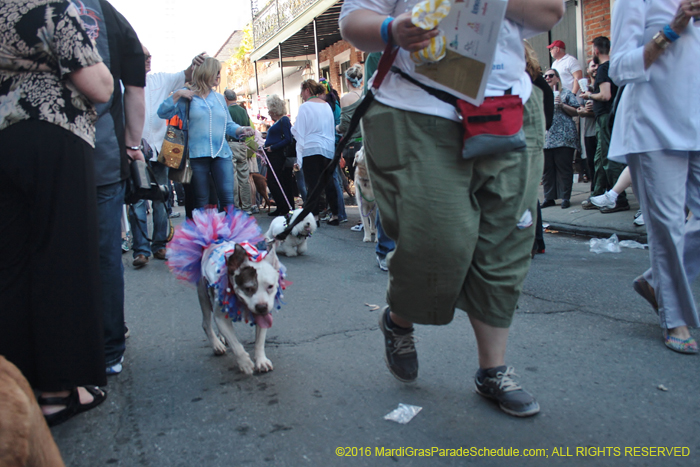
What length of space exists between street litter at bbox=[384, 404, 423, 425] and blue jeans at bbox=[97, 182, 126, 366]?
5.01 feet

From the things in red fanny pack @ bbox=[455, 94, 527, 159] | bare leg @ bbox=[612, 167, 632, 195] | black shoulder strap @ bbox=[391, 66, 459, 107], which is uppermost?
black shoulder strap @ bbox=[391, 66, 459, 107]

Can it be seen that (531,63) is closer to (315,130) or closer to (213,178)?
(213,178)

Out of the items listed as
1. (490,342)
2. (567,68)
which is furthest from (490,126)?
(567,68)

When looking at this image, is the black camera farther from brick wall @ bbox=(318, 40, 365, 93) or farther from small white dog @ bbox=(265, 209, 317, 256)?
brick wall @ bbox=(318, 40, 365, 93)

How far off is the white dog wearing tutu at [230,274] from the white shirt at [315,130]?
5.47 metres

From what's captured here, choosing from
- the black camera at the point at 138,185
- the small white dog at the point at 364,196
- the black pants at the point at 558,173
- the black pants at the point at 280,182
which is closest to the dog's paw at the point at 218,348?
the black camera at the point at 138,185

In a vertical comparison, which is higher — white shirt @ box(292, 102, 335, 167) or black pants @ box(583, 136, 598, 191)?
white shirt @ box(292, 102, 335, 167)

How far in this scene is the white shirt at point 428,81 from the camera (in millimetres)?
2186

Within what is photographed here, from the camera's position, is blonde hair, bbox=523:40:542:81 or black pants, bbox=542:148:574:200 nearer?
blonde hair, bbox=523:40:542:81

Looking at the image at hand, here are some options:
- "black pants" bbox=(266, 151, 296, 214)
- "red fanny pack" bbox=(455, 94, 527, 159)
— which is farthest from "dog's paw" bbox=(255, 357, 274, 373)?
"black pants" bbox=(266, 151, 296, 214)

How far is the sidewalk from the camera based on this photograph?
6.47 m

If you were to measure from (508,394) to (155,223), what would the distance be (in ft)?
17.8

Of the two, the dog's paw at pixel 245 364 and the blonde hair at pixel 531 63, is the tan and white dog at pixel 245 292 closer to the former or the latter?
the dog's paw at pixel 245 364

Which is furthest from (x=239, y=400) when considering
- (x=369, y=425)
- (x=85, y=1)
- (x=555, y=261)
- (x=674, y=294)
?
(x=555, y=261)
